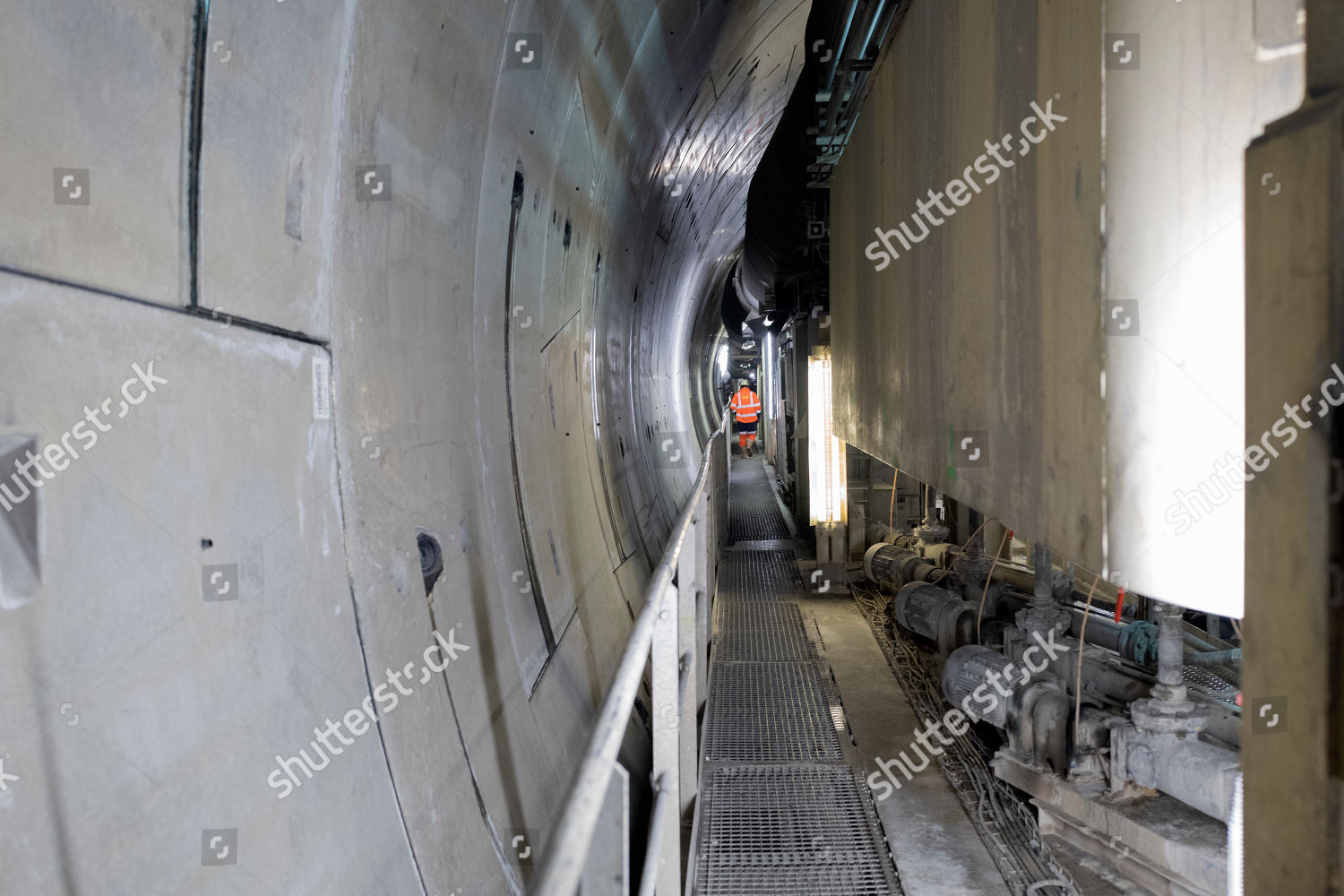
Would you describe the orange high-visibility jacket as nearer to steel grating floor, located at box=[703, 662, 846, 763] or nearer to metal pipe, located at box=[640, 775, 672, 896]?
steel grating floor, located at box=[703, 662, 846, 763]

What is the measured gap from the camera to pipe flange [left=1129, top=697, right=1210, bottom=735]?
12.2ft

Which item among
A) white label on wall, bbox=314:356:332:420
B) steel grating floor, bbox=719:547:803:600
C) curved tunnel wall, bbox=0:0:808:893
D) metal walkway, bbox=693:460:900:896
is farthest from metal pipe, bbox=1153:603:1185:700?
steel grating floor, bbox=719:547:803:600

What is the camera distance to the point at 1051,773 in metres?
4.15

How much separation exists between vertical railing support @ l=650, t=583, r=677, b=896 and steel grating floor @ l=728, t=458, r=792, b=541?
29.8ft

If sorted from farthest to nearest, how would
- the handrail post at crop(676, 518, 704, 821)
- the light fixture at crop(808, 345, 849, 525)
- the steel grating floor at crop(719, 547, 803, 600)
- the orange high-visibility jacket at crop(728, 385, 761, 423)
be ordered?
the orange high-visibility jacket at crop(728, 385, 761, 423), the light fixture at crop(808, 345, 849, 525), the steel grating floor at crop(719, 547, 803, 600), the handrail post at crop(676, 518, 704, 821)

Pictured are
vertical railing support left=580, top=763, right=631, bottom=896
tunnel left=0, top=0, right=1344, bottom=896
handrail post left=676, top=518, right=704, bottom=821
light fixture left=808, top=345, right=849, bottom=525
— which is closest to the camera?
tunnel left=0, top=0, right=1344, bottom=896

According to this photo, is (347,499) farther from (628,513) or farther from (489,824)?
(628,513)

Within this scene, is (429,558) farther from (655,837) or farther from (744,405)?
(744,405)

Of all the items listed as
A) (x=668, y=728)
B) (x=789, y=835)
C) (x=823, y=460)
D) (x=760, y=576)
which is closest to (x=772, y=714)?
(x=789, y=835)

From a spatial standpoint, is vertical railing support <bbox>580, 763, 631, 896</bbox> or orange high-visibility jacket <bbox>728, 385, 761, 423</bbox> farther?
orange high-visibility jacket <bbox>728, 385, 761, 423</bbox>

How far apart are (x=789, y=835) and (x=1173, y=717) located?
5.87 feet

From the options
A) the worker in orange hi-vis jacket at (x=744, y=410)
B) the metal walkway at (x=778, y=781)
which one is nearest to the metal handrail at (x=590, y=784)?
the metal walkway at (x=778, y=781)

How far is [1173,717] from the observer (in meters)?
3.73

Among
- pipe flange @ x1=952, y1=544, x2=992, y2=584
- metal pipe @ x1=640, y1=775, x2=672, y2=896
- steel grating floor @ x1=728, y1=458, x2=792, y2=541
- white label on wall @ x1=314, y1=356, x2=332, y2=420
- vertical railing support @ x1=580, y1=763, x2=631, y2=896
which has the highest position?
white label on wall @ x1=314, y1=356, x2=332, y2=420
